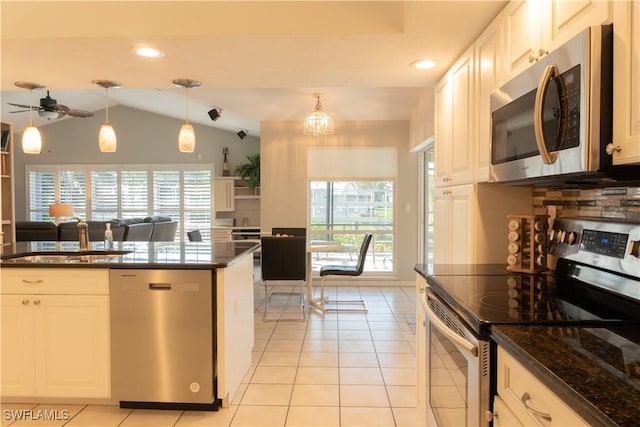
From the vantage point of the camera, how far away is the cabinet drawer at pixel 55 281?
88.4 inches

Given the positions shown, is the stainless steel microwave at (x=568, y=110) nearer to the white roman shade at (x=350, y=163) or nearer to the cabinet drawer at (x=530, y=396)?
the cabinet drawer at (x=530, y=396)

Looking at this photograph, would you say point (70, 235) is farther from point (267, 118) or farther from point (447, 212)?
point (447, 212)

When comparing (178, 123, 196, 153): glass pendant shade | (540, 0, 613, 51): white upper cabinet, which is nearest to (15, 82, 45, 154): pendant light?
(178, 123, 196, 153): glass pendant shade

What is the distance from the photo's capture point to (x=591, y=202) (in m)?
1.59

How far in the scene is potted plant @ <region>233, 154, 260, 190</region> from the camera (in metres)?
8.32

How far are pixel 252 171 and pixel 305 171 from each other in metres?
2.96

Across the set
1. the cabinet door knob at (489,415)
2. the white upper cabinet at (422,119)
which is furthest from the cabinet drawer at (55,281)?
the white upper cabinet at (422,119)

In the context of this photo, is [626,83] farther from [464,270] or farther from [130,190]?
[130,190]

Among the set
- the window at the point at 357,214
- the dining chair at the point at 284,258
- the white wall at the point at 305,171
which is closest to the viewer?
the dining chair at the point at 284,258

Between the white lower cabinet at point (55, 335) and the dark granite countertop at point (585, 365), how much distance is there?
2.16 metres

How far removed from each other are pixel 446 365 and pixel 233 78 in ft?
7.24

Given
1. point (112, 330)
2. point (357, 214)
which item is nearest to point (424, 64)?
point (112, 330)

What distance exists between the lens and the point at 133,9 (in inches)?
78.0

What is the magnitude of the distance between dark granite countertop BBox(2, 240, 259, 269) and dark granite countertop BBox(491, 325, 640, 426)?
163 centimetres
